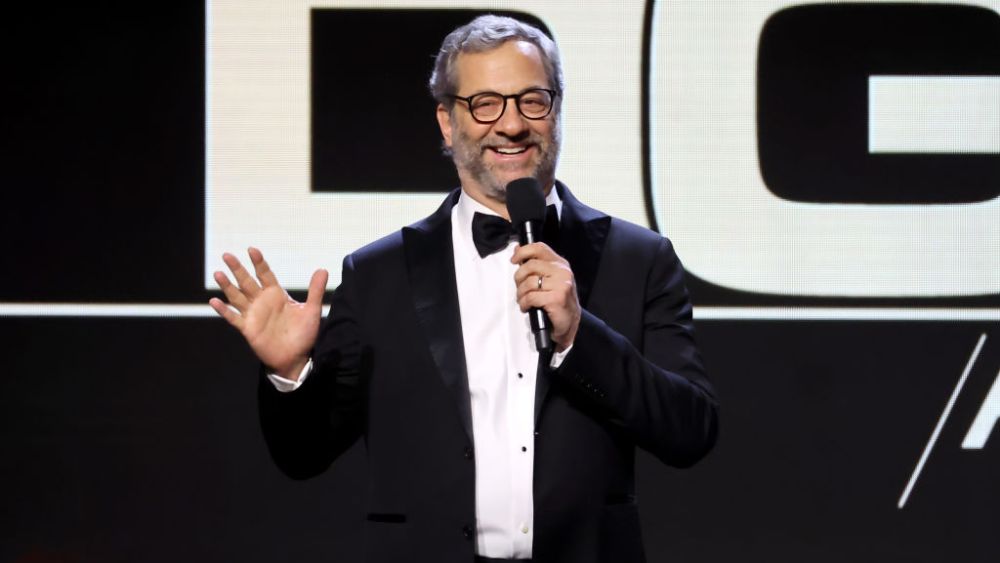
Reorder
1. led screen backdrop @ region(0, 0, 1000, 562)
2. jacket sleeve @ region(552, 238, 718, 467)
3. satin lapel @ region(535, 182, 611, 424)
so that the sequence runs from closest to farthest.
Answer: jacket sleeve @ region(552, 238, 718, 467) < satin lapel @ region(535, 182, 611, 424) < led screen backdrop @ region(0, 0, 1000, 562)

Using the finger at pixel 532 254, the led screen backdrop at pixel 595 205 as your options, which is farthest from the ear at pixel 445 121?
the led screen backdrop at pixel 595 205

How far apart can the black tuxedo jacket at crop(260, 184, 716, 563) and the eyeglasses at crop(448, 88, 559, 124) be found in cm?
17

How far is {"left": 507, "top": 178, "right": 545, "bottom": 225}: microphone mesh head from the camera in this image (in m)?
1.75

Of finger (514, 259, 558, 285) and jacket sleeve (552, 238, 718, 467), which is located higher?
finger (514, 259, 558, 285)

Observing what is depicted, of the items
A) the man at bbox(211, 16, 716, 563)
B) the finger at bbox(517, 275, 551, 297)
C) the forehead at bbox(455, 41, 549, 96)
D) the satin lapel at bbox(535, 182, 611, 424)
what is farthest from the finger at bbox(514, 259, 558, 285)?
the forehead at bbox(455, 41, 549, 96)

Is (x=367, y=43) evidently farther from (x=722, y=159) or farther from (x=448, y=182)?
(x=722, y=159)

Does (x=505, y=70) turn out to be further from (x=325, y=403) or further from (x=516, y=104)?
(x=325, y=403)

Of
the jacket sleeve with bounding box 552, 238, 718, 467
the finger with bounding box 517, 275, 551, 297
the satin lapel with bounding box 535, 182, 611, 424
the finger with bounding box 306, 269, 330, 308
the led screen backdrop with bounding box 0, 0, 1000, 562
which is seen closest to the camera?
the finger with bounding box 517, 275, 551, 297

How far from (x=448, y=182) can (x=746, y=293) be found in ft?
2.78

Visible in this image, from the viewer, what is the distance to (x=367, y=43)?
3.37 meters

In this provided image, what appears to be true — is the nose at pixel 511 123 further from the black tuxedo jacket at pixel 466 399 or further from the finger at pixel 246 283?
the finger at pixel 246 283

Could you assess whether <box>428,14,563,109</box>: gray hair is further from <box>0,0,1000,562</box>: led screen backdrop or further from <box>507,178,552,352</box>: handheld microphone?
<box>0,0,1000,562</box>: led screen backdrop

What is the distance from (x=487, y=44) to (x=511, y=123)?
0.14 metres

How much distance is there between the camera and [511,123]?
1.87 meters
